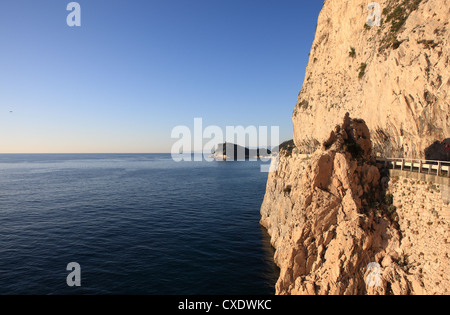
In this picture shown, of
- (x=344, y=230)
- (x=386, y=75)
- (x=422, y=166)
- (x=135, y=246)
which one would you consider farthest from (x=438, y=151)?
(x=135, y=246)

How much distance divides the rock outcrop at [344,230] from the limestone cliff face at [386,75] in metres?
→ 4.49

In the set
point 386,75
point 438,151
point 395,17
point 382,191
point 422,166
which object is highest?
point 395,17

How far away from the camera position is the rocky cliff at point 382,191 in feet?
49.3

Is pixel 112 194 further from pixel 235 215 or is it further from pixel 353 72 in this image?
pixel 353 72

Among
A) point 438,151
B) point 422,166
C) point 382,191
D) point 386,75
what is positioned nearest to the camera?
point 422,166

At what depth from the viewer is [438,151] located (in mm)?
20391

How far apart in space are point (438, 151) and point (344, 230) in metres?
11.9

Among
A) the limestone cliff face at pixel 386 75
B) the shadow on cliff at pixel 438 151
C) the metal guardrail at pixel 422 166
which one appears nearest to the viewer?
the metal guardrail at pixel 422 166

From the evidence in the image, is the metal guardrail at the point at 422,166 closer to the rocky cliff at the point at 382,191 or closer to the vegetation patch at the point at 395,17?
the rocky cliff at the point at 382,191

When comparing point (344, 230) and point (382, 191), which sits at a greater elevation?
point (382, 191)

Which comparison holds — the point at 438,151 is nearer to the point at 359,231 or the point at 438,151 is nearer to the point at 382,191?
the point at 382,191

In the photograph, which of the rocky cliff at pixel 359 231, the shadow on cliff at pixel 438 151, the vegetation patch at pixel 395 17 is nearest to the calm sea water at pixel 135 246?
the rocky cliff at pixel 359 231
